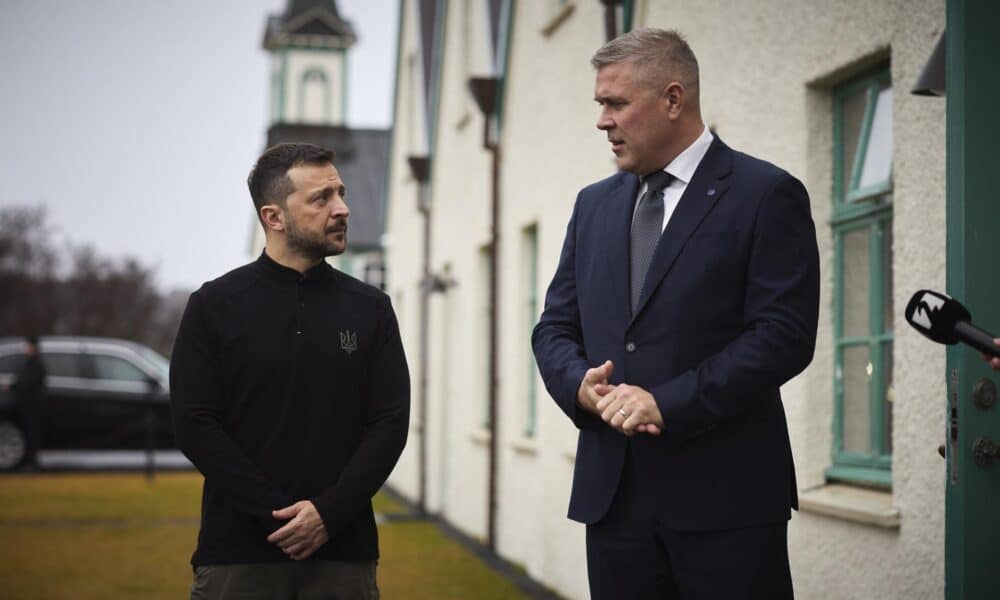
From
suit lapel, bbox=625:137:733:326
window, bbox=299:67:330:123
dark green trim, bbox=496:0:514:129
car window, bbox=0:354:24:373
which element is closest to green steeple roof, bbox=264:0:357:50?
window, bbox=299:67:330:123

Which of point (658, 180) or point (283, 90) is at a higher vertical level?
point (283, 90)

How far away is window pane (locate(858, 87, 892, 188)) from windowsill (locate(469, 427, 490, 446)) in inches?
318

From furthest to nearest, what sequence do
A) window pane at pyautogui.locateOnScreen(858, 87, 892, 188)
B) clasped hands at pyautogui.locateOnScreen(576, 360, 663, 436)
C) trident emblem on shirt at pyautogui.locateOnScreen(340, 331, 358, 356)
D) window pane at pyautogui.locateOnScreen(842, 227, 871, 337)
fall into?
window pane at pyautogui.locateOnScreen(842, 227, 871, 337) < window pane at pyautogui.locateOnScreen(858, 87, 892, 188) < trident emblem on shirt at pyautogui.locateOnScreen(340, 331, 358, 356) < clasped hands at pyautogui.locateOnScreen(576, 360, 663, 436)

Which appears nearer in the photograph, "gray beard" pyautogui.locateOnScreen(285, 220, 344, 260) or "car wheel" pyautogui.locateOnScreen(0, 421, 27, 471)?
"gray beard" pyautogui.locateOnScreen(285, 220, 344, 260)

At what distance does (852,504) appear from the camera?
5.70 meters

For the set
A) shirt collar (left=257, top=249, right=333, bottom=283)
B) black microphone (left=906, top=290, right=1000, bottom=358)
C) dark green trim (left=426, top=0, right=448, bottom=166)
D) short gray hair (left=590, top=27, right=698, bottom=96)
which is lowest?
black microphone (left=906, top=290, right=1000, bottom=358)

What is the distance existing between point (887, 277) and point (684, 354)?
2.82 metres

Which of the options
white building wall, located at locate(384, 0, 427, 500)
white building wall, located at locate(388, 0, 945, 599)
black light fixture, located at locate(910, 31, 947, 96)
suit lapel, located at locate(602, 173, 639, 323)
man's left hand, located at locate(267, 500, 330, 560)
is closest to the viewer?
suit lapel, located at locate(602, 173, 639, 323)

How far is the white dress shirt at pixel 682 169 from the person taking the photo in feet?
11.8

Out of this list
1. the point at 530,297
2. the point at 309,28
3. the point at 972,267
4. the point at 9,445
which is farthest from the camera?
the point at 309,28

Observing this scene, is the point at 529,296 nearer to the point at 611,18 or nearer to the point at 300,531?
the point at 611,18

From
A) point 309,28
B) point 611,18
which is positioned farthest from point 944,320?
point 309,28

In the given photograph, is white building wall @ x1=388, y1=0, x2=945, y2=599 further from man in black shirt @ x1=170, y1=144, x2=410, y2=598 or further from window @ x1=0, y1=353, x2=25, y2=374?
window @ x1=0, y1=353, x2=25, y2=374

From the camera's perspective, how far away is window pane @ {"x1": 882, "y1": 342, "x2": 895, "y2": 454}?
587 centimetres
